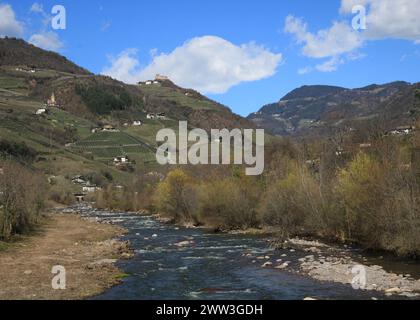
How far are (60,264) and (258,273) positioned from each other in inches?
552

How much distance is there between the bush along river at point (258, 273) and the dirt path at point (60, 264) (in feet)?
4.52

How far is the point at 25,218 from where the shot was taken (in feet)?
180

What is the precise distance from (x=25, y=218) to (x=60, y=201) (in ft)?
326

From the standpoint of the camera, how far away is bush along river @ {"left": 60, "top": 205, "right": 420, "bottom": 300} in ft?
82.4

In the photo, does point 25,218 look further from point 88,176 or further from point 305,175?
point 88,176

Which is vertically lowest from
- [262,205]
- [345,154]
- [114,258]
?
[114,258]

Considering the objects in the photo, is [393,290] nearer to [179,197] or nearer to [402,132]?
[179,197]

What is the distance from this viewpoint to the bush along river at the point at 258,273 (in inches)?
989

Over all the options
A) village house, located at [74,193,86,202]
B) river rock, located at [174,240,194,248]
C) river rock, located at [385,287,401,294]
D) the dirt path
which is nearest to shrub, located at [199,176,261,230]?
river rock, located at [174,240,194,248]

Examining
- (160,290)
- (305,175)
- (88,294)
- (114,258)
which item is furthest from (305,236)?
(88,294)

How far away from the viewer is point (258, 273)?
104 feet

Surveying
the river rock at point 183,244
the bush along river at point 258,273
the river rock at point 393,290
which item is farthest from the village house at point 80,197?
the river rock at point 393,290

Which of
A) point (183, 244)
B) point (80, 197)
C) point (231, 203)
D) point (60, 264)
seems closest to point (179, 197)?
point (231, 203)

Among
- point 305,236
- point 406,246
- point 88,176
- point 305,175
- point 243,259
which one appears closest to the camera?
point 406,246
